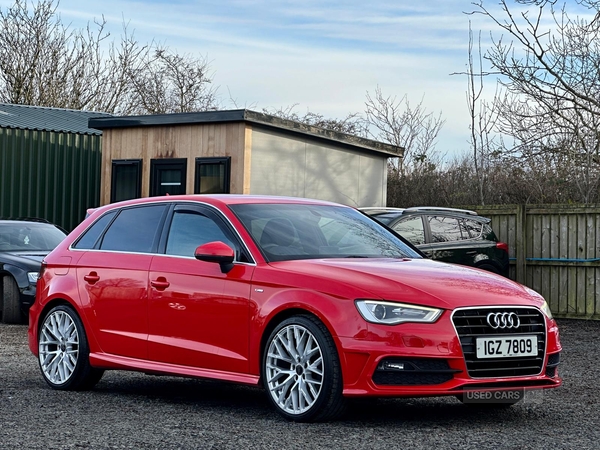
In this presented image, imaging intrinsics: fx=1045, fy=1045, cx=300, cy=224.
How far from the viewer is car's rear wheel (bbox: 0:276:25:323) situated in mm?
15484

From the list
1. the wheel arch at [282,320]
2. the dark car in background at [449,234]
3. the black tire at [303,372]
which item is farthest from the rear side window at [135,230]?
the dark car in background at [449,234]

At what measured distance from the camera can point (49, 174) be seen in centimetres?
2523

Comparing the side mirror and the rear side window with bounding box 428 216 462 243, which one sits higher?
the rear side window with bounding box 428 216 462 243

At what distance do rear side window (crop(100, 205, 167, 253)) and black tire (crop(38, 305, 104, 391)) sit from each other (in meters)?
0.70

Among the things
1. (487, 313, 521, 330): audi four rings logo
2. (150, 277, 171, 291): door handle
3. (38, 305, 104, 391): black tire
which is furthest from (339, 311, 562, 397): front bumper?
(38, 305, 104, 391): black tire

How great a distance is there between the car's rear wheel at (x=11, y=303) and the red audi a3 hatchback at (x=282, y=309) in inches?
256

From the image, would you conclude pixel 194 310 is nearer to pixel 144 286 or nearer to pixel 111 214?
pixel 144 286

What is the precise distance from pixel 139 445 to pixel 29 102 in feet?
124

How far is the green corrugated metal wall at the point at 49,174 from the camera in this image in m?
24.6

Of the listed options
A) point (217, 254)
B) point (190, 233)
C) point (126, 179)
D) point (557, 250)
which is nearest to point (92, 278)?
point (190, 233)

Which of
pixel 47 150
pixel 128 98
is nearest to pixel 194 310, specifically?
pixel 47 150

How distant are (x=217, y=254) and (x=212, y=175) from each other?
13603 mm

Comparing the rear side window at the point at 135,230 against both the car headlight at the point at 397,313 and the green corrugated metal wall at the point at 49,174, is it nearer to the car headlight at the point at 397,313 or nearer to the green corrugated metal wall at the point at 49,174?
the car headlight at the point at 397,313

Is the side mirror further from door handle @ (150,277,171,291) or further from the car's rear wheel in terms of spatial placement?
the car's rear wheel
